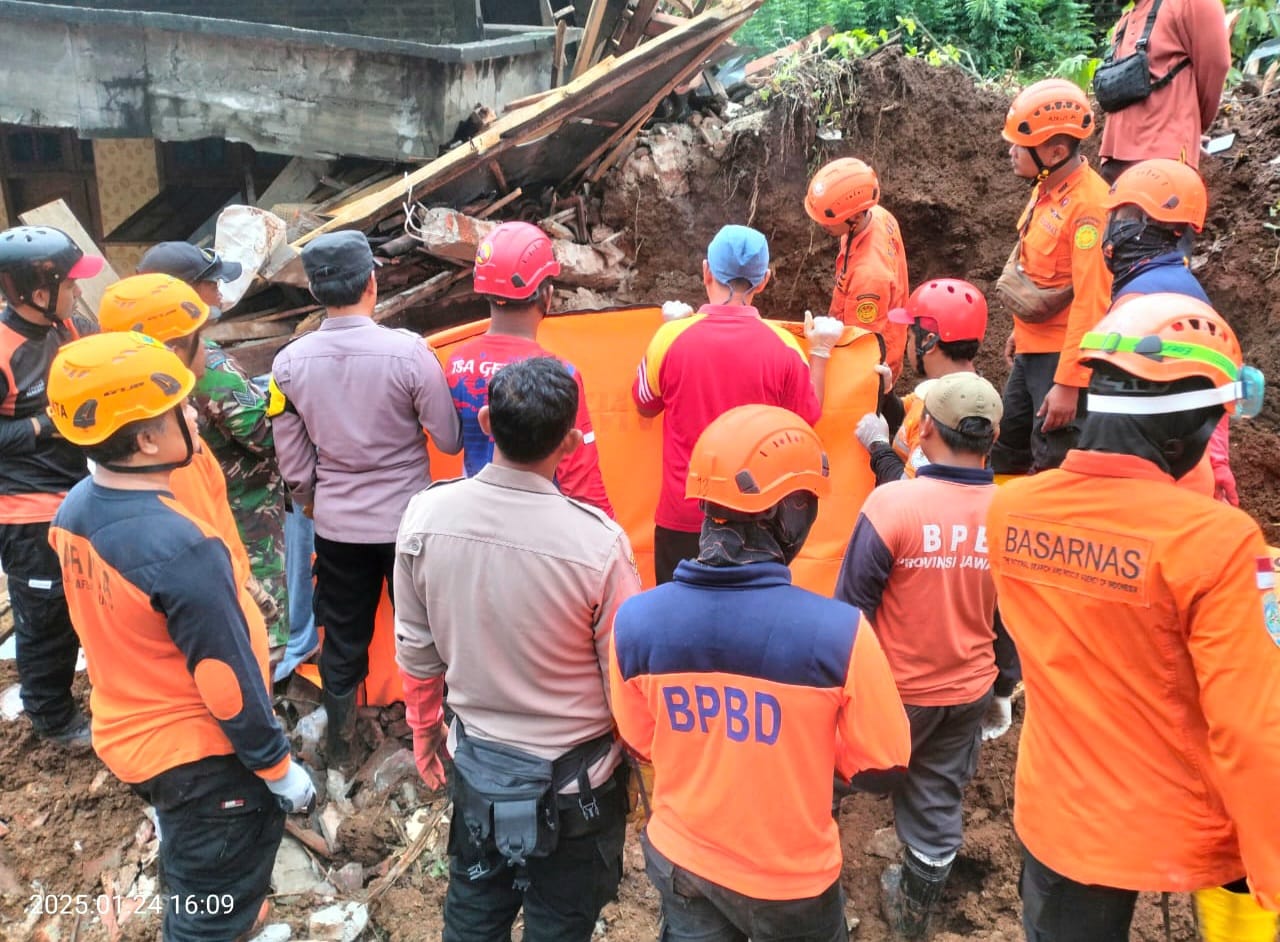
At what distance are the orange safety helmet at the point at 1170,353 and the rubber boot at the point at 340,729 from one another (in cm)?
360

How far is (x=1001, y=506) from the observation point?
2.29 meters

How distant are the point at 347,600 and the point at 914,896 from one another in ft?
8.87

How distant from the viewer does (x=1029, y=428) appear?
484 centimetres

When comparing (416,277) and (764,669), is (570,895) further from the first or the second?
(416,277)

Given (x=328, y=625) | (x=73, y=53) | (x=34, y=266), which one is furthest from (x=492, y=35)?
(x=328, y=625)

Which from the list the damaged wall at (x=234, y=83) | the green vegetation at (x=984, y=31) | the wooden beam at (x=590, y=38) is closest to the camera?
the damaged wall at (x=234, y=83)

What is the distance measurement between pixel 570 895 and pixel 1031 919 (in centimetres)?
129

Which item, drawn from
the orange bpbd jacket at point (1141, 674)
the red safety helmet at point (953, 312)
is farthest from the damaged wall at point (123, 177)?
the orange bpbd jacket at point (1141, 674)

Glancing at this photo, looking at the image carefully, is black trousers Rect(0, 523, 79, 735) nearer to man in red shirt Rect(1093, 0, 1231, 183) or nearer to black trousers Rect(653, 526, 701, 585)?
black trousers Rect(653, 526, 701, 585)

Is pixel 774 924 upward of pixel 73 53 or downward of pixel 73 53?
downward

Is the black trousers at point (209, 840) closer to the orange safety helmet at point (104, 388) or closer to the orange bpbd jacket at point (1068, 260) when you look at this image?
the orange safety helmet at point (104, 388)

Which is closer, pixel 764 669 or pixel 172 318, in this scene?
pixel 764 669

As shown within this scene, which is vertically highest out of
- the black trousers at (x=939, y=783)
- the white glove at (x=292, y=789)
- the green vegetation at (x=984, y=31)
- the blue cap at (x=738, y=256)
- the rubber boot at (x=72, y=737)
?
the green vegetation at (x=984, y=31)

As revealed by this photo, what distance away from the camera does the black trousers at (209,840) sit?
8.75 feet
